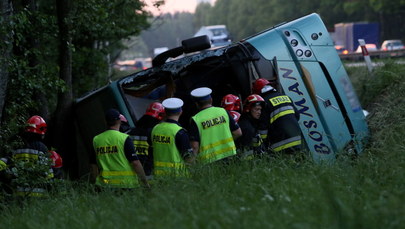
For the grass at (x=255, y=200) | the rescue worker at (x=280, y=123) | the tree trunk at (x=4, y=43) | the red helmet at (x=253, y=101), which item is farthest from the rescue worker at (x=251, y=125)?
the tree trunk at (x=4, y=43)

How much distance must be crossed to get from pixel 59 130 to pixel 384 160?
558 cm

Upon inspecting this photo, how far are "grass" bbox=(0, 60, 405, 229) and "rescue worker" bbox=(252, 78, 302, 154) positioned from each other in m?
0.85

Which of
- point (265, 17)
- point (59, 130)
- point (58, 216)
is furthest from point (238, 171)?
point (265, 17)

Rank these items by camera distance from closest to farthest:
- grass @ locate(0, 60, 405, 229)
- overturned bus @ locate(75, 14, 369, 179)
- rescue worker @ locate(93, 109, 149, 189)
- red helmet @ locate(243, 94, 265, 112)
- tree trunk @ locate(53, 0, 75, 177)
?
grass @ locate(0, 60, 405, 229) < rescue worker @ locate(93, 109, 149, 189) < red helmet @ locate(243, 94, 265, 112) < overturned bus @ locate(75, 14, 369, 179) < tree trunk @ locate(53, 0, 75, 177)

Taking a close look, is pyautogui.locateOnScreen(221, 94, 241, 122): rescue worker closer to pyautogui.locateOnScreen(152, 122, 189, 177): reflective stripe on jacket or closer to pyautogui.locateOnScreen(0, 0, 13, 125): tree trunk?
pyautogui.locateOnScreen(152, 122, 189, 177): reflective stripe on jacket

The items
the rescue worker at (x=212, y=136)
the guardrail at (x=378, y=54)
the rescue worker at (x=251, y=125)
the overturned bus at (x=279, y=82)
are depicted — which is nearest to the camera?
the rescue worker at (x=212, y=136)

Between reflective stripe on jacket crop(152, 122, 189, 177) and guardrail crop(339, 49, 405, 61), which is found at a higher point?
reflective stripe on jacket crop(152, 122, 189, 177)

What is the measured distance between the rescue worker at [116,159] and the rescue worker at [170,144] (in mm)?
229

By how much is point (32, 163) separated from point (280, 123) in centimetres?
269

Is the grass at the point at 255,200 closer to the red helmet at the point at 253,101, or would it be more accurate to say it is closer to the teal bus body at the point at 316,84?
the teal bus body at the point at 316,84

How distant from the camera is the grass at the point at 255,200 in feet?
13.9

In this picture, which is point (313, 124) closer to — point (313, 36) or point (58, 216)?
point (313, 36)

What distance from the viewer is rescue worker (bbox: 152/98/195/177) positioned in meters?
6.81

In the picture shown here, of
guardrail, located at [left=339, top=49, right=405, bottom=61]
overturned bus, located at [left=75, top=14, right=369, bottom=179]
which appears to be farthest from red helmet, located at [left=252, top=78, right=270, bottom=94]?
guardrail, located at [left=339, top=49, right=405, bottom=61]
